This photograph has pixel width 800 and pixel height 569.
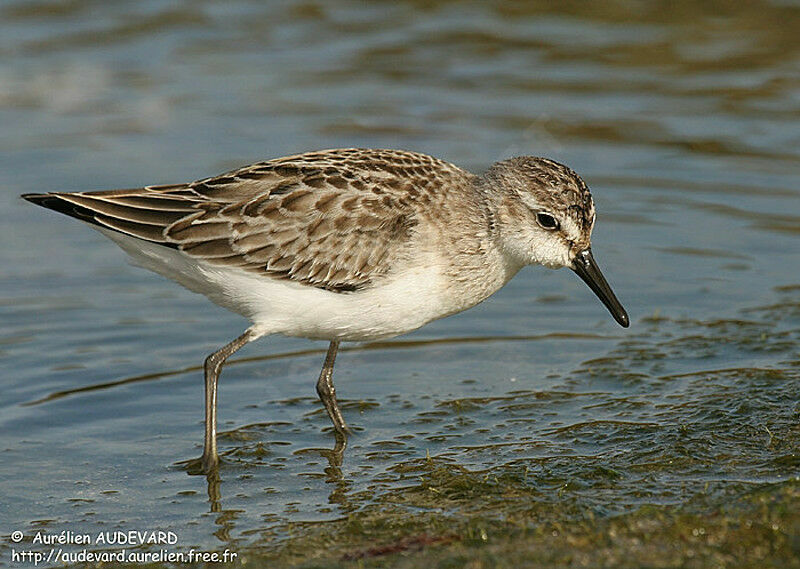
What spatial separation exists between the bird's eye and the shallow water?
1.32 m

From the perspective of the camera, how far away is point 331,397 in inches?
349

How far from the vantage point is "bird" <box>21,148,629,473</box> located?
27.0 feet

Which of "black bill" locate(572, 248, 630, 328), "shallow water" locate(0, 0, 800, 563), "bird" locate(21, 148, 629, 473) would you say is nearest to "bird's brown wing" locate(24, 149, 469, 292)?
"bird" locate(21, 148, 629, 473)

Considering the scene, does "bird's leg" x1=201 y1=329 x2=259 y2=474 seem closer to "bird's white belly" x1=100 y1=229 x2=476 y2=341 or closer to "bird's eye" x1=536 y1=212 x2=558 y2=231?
"bird's white belly" x1=100 y1=229 x2=476 y2=341

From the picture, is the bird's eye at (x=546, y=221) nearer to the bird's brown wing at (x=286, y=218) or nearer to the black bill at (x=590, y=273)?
the black bill at (x=590, y=273)

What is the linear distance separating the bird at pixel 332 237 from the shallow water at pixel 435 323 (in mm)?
891

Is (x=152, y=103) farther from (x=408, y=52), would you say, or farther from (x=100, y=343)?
(x=100, y=343)

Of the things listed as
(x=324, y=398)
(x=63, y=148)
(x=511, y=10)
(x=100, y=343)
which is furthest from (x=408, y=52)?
(x=324, y=398)

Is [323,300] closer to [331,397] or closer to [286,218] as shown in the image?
[286,218]

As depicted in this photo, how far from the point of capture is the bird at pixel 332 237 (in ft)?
27.0

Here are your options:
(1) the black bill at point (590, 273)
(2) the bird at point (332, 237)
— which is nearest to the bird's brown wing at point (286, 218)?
(2) the bird at point (332, 237)

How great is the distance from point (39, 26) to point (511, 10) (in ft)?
21.9

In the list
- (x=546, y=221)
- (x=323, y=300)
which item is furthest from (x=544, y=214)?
(x=323, y=300)

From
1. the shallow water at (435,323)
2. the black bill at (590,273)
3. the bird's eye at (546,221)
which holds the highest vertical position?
the bird's eye at (546,221)
